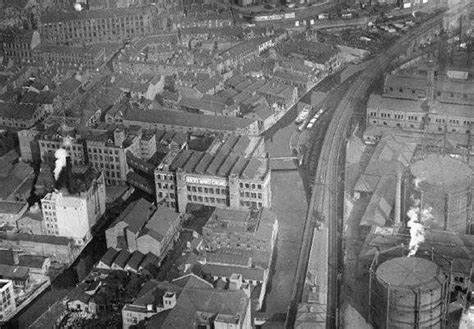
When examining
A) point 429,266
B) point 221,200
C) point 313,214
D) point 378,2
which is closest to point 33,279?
point 221,200

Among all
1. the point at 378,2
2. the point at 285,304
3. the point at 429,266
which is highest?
the point at 378,2

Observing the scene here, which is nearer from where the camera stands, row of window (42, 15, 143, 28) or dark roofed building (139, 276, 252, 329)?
dark roofed building (139, 276, 252, 329)

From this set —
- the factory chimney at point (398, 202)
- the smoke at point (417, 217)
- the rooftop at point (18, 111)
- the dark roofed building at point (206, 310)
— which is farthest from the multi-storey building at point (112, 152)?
the smoke at point (417, 217)

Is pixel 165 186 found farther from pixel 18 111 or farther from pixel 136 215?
pixel 18 111

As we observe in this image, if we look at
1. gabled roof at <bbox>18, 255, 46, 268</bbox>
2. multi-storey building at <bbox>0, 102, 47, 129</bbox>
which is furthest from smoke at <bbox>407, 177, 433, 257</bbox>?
multi-storey building at <bbox>0, 102, 47, 129</bbox>

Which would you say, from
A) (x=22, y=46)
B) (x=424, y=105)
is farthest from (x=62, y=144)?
(x=424, y=105)

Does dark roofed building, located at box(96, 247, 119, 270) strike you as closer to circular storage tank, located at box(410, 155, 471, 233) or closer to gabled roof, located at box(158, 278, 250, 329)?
gabled roof, located at box(158, 278, 250, 329)

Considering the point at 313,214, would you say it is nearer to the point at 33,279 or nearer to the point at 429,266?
the point at 429,266
